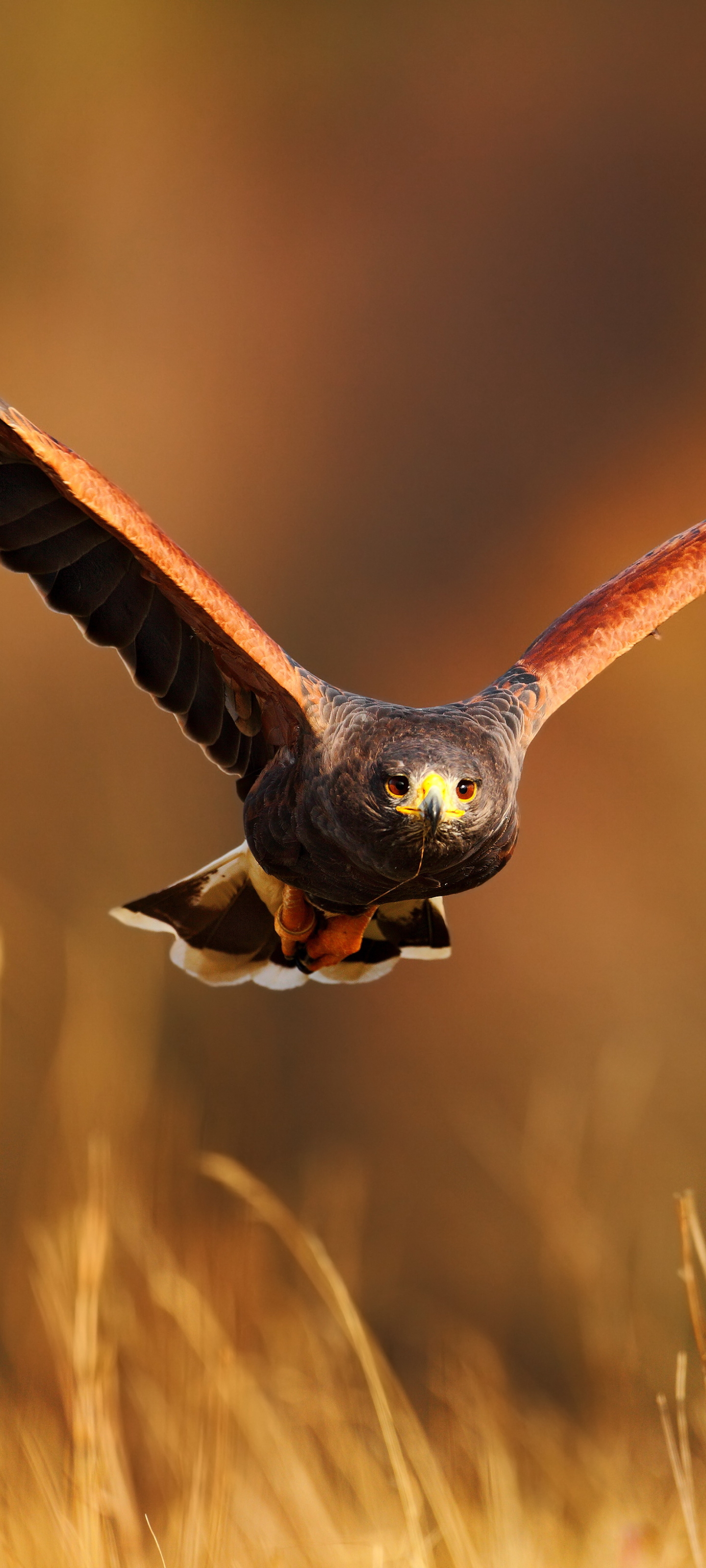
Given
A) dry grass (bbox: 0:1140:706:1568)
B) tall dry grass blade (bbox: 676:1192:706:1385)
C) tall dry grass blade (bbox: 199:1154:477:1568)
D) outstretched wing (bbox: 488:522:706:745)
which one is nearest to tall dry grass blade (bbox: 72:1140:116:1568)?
dry grass (bbox: 0:1140:706:1568)

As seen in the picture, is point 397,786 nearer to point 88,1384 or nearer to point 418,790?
point 418,790

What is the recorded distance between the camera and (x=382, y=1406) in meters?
2.27

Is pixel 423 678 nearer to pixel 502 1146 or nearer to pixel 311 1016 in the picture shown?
pixel 311 1016

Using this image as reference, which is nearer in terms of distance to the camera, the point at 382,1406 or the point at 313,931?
the point at 382,1406

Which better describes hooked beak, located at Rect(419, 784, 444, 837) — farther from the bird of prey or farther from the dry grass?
the dry grass

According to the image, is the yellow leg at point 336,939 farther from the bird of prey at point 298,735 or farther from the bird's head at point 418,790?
the bird's head at point 418,790

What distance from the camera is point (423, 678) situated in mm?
8008

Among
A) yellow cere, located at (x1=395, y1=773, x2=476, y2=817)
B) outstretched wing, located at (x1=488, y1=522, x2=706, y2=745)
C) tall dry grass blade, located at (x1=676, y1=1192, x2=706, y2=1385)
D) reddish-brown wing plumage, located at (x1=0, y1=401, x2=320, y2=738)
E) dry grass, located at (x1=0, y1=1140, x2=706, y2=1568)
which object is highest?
outstretched wing, located at (x1=488, y1=522, x2=706, y2=745)

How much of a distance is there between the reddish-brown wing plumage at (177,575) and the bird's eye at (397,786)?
17.5 inches

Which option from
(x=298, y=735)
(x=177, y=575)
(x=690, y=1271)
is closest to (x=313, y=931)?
(x=298, y=735)

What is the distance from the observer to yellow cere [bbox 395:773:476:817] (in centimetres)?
265

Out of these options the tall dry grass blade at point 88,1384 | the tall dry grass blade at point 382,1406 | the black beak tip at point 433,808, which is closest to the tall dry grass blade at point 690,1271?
the tall dry grass blade at point 382,1406

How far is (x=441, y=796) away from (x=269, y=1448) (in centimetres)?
178

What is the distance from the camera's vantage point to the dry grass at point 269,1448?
94.4 inches
